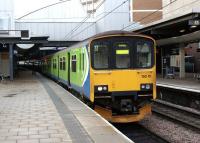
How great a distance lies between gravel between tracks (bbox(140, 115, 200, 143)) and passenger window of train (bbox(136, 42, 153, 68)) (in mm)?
1908

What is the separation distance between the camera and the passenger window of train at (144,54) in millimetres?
13023

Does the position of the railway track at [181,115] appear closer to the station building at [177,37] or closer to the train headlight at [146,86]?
the train headlight at [146,86]

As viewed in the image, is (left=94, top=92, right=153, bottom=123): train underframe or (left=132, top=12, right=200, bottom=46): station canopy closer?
(left=94, top=92, right=153, bottom=123): train underframe

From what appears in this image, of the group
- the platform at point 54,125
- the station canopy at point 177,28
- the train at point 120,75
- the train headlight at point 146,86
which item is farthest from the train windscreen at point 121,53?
the station canopy at point 177,28

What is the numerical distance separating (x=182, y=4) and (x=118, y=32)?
122ft

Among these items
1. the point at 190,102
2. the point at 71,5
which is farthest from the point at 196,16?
the point at 71,5

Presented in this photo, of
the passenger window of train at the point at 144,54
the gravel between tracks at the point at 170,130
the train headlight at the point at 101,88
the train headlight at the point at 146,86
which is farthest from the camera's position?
the passenger window of train at the point at 144,54

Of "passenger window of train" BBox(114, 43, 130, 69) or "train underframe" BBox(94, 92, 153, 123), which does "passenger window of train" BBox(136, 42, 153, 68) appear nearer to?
"passenger window of train" BBox(114, 43, 130, 69)

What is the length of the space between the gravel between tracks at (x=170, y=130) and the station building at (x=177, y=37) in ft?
24.8

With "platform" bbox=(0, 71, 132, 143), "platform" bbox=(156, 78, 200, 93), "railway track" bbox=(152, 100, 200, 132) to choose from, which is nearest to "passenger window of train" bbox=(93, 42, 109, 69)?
"platform" bbox=(0, 71, 132, 143)

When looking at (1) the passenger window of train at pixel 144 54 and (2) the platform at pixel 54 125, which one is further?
(1) the passenger window of train at pixel 144 54

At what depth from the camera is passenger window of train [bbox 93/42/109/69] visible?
1277 centimetres

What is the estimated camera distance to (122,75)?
41.4ft

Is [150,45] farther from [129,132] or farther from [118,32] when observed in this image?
[129,132]
